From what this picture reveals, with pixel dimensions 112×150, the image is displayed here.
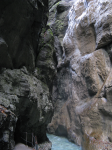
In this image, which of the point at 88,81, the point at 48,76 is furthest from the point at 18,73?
the point at 88,81

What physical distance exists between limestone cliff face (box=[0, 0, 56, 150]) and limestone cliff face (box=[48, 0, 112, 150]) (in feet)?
11.9

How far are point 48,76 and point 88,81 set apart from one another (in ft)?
12.1

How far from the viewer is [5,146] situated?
5070mm

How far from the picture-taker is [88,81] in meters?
12.1

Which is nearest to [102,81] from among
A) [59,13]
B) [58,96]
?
[58,96]

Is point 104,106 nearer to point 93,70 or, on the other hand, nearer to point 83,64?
point 93,70

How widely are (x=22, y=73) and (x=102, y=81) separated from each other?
22.5ft

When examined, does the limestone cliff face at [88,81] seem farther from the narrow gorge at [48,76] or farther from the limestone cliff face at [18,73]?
the limestone cliff face at [18,73]

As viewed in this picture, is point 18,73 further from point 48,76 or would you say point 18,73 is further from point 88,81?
point 88,81

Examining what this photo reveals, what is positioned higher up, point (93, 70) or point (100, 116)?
point (93, 70)

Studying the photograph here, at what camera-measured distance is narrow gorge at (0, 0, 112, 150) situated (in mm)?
6918

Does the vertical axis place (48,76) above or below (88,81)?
above

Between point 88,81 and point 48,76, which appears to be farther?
point 88,81

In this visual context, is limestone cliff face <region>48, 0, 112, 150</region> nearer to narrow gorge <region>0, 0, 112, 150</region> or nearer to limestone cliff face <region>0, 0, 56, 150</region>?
narrow gorge <region>0, 0, 112, 150</region>
